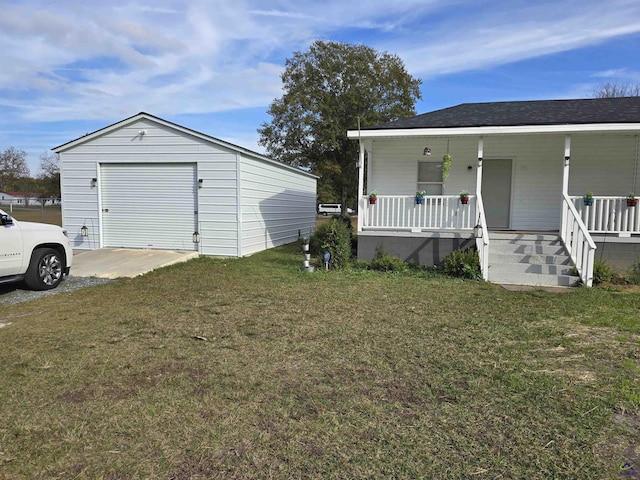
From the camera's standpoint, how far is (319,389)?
10.5ft

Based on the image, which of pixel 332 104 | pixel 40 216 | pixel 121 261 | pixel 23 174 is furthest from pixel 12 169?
pixel 121 261

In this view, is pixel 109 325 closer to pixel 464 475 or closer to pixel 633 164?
pixel 464 475

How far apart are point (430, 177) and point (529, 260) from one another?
3.67m

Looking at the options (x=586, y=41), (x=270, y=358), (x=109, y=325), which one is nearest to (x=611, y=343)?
(x=270, y=358)

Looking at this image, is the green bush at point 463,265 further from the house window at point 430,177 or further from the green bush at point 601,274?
the house window at point 430,177

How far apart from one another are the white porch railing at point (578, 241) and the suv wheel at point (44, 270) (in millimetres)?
9257

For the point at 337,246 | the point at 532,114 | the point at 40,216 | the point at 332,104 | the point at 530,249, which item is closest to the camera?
the point at 530,249

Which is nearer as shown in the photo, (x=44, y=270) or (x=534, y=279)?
(x=44, y=270)

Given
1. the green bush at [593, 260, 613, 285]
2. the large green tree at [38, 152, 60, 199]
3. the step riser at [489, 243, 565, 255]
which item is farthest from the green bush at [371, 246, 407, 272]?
the large green tree at [38, 152, 60, 199]

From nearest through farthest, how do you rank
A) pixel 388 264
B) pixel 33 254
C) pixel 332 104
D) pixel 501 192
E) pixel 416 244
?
pixel 33 254
pixel 388 264
pixel 416 244
pixel 501 192
pixel 332 104

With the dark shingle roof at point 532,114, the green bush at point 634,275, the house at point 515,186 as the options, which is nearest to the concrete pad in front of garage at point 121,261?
the house at point 515,186

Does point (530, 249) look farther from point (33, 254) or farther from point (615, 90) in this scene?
point (615, 90)

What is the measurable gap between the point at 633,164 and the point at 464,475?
10655 millimetres

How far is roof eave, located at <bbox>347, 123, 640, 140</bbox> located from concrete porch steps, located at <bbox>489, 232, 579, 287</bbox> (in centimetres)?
222
